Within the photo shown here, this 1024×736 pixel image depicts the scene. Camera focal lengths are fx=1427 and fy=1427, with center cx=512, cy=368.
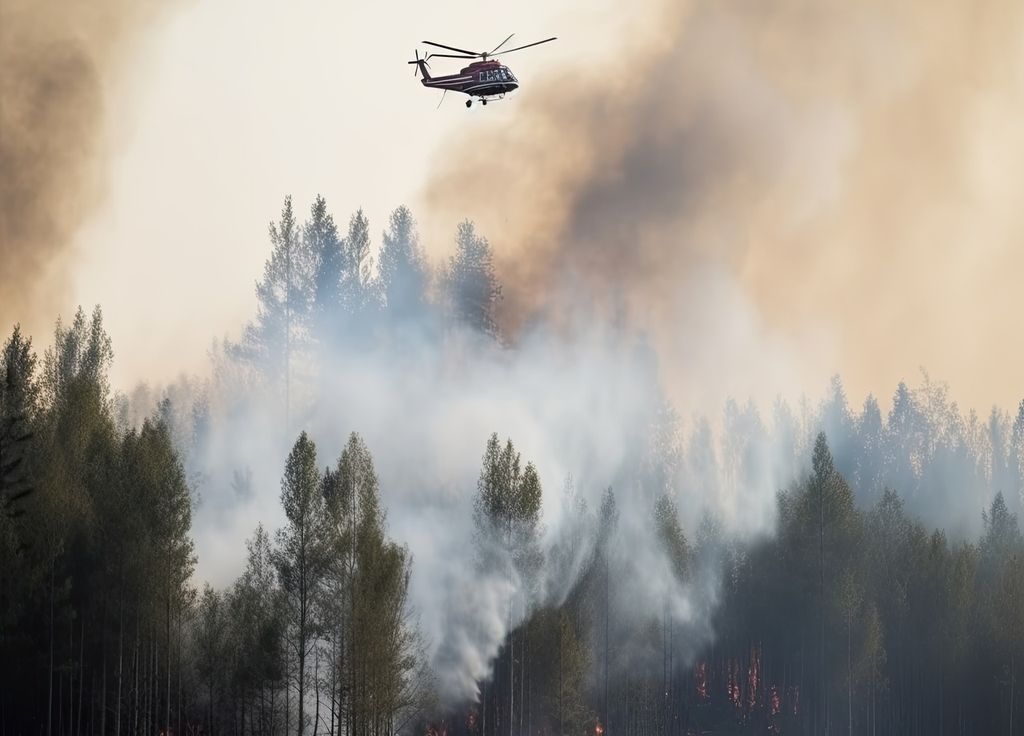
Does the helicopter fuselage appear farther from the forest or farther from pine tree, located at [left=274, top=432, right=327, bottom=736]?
pine tree, located at [left=274, top=432, right=327, bottom=736]

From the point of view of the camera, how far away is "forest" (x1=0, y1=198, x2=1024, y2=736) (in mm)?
77750

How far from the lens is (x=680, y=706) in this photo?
136875 millimetres

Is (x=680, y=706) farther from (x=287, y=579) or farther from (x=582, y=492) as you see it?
(x=287, y=579)

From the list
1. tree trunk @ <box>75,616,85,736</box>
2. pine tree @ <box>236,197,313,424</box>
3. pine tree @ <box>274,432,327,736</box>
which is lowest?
tree trunk @ <box>75,616,85,736</box>

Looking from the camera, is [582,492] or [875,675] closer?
[875,675]

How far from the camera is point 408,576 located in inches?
3248

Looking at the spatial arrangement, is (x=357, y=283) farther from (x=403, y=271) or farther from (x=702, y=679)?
(x=702, y=679)

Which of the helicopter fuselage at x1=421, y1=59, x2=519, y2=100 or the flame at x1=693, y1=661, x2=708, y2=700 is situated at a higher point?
the helicopter fuselage at x1=421, y1=59, x2=519, y2=100

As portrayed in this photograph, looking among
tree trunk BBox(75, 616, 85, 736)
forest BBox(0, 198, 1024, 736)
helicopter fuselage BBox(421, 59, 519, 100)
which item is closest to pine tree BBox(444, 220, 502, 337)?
forest BBox(0, 198, 1024, 736)

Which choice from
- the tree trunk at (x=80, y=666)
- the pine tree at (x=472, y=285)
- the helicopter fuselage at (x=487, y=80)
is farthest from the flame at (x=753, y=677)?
the tree trunk at (x=80, y=666)

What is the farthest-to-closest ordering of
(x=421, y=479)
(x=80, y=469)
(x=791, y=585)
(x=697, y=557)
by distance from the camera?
(x=697, y=557) → (x=791, y=585) → (x=421, y=479) → (x=80, y=469)

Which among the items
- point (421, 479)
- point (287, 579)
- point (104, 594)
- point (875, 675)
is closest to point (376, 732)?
point (287, 579)

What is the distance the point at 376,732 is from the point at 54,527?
22.1 meters

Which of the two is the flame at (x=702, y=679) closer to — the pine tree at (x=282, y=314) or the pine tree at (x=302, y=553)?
the pine tree at (x=282, y=314)
